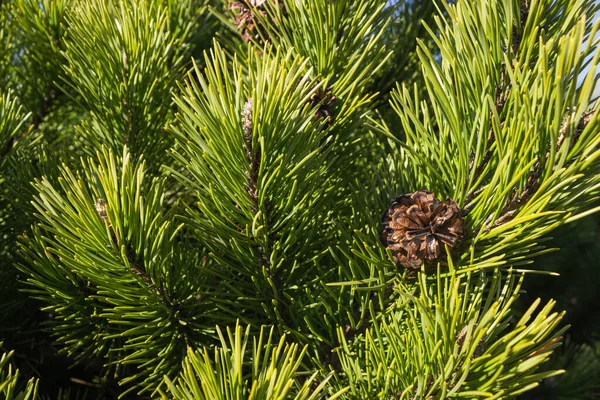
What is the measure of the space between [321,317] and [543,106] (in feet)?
0.97

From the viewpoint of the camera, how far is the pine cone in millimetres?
469

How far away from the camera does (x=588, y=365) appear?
3.07 ft

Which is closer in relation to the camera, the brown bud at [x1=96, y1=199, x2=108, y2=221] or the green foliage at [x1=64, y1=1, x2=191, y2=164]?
the brown bud at [x1=96, y1=199, x2=108, y2=221]

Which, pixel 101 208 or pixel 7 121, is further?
pixel 7 121

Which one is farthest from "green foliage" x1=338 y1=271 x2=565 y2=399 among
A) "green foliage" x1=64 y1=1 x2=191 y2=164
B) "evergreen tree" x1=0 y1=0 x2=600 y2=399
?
"green foliage" x1=64 y1=1 x2=191 y2=164

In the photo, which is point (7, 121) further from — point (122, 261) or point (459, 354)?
point (459, 354)

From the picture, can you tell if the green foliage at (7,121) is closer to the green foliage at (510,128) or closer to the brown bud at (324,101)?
the brown bud at (324,101)

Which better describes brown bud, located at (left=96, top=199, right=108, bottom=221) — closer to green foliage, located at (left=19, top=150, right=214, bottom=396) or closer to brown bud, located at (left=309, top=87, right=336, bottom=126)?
green foliage, located at (left=19, top=150, right=214, bottom=396)

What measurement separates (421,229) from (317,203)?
12cm

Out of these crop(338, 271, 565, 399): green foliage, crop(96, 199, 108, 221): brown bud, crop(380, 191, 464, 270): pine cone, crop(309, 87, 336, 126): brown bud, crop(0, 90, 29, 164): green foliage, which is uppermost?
crop(0, 90, 29, 164): green foliage

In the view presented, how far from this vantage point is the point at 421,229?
479 millimetres

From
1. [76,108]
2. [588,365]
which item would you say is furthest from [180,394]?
[588,365]

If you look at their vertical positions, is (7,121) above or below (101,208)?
above

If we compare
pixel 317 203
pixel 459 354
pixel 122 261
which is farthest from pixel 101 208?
pixel 459 354
